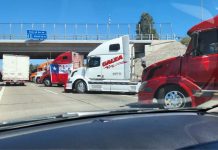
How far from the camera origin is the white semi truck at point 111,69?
2647 cm

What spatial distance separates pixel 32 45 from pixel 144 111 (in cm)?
7336

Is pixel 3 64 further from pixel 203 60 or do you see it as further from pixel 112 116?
pixel 112 116

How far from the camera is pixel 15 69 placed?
49688 millimetres

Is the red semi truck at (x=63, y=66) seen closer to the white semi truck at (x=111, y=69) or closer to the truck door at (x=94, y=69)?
the truck door at (x=94, y=69)

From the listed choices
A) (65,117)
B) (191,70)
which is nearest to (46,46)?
(191,70)

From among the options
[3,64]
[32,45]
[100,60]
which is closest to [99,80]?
[100,60]

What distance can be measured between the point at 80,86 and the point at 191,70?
15510mm

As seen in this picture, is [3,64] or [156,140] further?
[3,64]

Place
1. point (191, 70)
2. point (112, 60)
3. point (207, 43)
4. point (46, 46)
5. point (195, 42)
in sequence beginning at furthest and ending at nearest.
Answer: point (46, 46)
point (112, 60)
point (191, 70)
point (195, 42)
point (207, 43)

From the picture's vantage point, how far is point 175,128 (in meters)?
2.79

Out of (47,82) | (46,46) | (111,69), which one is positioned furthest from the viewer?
(46,46)

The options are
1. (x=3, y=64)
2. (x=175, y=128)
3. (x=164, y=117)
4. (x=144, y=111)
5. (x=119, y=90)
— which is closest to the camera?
(x=175, y=128)

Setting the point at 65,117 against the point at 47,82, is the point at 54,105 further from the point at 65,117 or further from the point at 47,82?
the point at 47,82

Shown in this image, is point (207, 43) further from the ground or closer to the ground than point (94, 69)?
→ further from the ground
